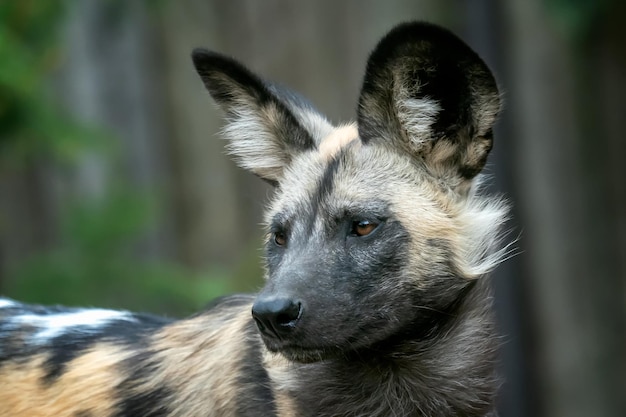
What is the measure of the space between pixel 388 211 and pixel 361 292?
0.38m

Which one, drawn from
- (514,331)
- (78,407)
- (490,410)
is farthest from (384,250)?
(514,331)

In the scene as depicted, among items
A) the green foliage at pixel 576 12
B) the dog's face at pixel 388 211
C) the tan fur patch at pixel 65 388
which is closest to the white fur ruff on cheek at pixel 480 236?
the dog's face at pixel 388 211

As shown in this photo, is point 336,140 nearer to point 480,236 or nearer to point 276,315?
point 480,236

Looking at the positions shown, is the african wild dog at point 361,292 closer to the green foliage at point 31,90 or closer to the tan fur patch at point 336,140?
the tan fur patch at point 336,140

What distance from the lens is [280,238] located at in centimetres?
471

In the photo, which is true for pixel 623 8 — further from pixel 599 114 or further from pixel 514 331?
pixel 514 331

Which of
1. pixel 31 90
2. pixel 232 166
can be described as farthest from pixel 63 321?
pixel 232 166

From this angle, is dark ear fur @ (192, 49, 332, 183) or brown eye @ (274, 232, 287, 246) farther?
dark ear fur @ (192, 49, 332, 183)

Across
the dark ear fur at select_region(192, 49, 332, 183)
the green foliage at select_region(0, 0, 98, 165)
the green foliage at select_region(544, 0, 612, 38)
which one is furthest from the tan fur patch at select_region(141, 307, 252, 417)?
the green foliage at select_region(544, 0, 612, 38)

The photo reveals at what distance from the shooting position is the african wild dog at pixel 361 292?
4355 millimetres

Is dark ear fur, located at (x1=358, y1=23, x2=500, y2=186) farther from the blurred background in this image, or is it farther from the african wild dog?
the blurred background

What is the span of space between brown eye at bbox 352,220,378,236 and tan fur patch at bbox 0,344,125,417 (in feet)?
4.33

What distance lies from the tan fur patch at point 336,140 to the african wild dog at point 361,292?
1 centimetres

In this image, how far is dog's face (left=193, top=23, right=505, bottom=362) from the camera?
4.30 meters
